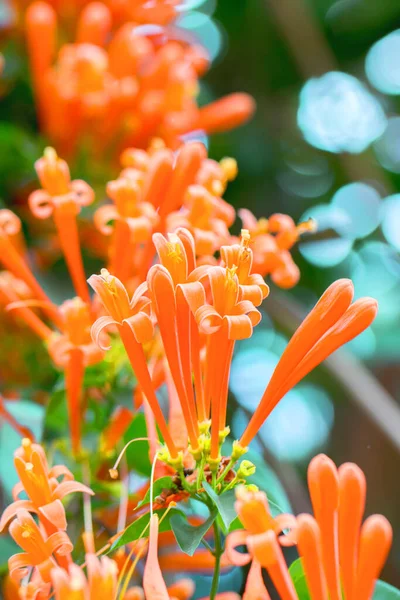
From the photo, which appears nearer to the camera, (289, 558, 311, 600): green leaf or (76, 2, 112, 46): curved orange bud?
(289, 558, 311, 600): green leaf

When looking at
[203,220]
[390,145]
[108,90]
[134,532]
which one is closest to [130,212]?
[203,220]

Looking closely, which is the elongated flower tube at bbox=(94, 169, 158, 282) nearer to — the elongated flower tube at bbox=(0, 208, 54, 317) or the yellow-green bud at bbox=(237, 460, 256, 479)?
the elongated flower tube at bbox=(0, 208, 54, 317)

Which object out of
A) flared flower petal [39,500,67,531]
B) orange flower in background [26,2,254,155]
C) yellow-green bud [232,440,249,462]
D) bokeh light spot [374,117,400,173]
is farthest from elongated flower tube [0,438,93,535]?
bokeh light spot [374,117,400,173]

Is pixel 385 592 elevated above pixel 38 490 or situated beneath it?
situated beneath

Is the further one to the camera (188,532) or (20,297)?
(20,297)

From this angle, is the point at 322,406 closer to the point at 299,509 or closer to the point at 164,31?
the point at 299,509

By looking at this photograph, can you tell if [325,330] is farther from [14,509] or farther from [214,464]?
[14,509]
